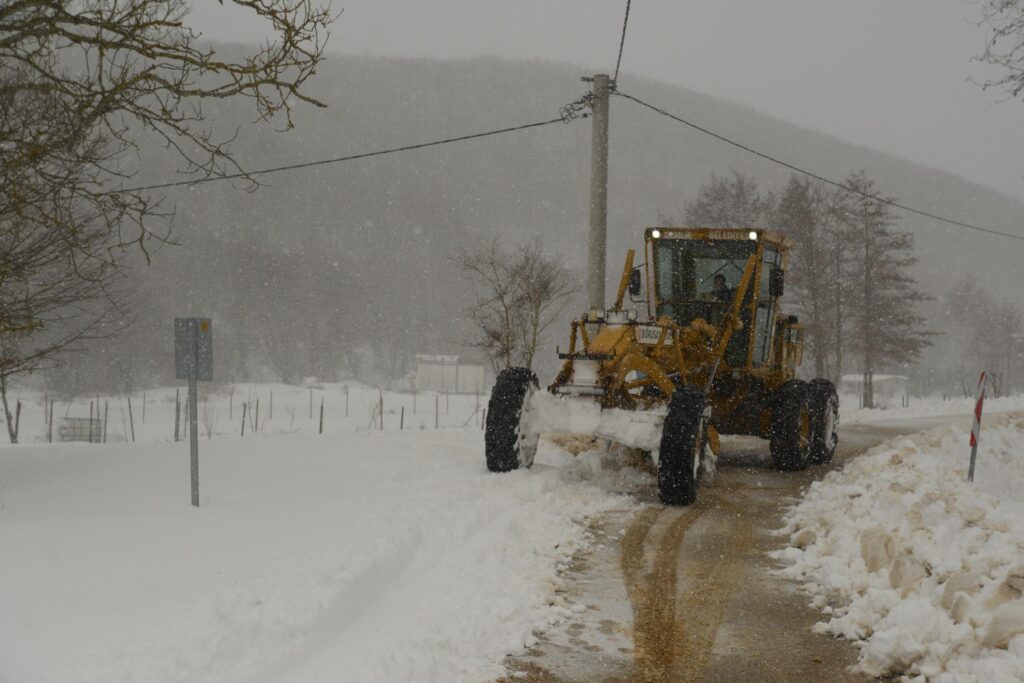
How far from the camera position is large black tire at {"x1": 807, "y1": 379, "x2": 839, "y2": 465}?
1165 cm

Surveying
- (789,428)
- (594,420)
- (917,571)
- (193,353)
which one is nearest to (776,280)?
(789,428)

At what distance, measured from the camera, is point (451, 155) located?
15575cm

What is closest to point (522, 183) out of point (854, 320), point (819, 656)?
point (854, 320)

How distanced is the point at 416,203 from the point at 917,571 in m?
122

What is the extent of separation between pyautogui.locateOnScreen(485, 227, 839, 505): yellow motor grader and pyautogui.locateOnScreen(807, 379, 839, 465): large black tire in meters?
0.02

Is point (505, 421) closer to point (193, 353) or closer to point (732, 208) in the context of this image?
point (193, 353)

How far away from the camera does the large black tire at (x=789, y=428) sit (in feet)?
35.6

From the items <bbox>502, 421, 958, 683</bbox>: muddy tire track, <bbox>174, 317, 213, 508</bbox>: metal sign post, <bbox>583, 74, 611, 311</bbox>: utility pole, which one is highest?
<bbox>583, 74, 611, 311</bbox>: utility pole

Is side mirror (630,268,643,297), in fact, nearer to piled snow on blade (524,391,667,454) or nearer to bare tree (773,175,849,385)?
piled snow on blade (524,391,667,454)

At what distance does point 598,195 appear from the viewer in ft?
43.3

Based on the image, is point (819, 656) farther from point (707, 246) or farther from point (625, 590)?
point (707, 246)

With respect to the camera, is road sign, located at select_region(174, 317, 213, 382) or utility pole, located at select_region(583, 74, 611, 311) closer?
road sign, located at select_region(174, 317, 213, 382)

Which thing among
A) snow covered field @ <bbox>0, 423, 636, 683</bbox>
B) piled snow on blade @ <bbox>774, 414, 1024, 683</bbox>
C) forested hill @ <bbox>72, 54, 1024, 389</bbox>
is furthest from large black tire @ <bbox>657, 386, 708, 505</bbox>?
forested hill @ <bbox>72, 54, 1024, 389</bbox>

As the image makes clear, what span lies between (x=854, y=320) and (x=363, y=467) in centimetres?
3255
